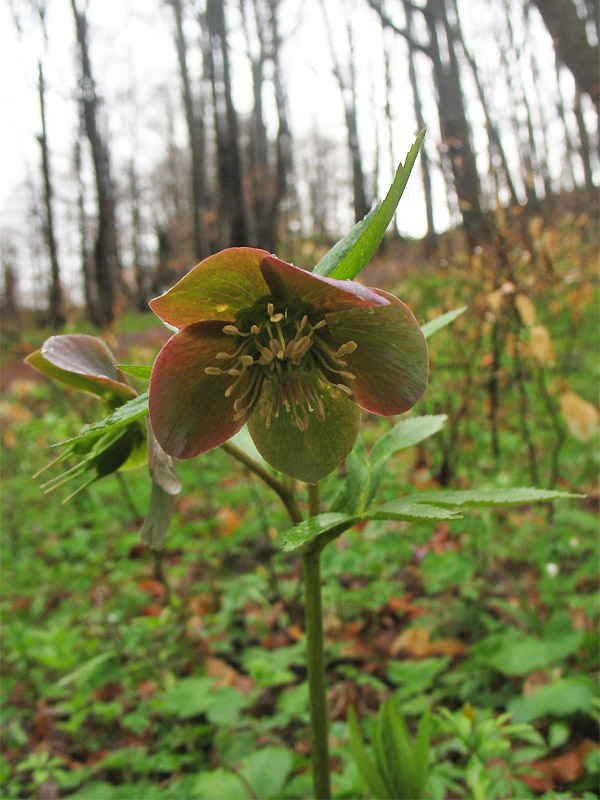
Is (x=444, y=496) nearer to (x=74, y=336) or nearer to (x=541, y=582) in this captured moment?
(x=74, y=336)

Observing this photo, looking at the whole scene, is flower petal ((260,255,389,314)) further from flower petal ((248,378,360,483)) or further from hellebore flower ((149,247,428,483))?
flower petal ((248,378,360,483))

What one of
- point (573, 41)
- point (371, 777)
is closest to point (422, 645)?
point (371, 777)

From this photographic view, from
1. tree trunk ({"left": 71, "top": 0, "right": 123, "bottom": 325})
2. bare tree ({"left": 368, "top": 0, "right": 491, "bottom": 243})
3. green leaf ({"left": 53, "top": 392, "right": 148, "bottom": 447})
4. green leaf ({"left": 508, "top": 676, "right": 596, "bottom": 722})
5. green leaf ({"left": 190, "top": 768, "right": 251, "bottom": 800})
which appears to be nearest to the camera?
green leaf ({"left": 53, "top": 392, "right": 148, "bottom": 447})

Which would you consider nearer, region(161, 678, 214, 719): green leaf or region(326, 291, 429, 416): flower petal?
region(326, 291, 429, 416): flower petal

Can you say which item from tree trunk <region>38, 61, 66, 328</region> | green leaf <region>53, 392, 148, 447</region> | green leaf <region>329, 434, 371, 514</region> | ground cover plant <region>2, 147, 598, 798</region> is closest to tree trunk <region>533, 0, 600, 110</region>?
ground cover plant <region>2, 147, 598, 798</region>

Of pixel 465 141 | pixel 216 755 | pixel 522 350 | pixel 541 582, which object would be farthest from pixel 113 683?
pixel 465 141

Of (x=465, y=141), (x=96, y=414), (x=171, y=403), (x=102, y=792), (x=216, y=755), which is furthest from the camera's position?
(x=465, y=141)

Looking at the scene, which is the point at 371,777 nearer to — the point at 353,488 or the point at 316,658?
the point at 316,658
